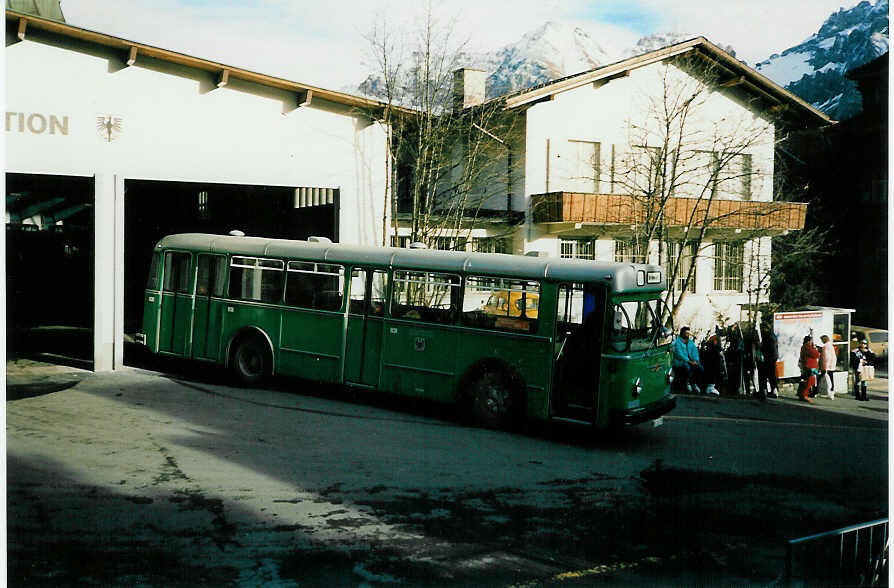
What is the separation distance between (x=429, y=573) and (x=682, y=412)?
8.04 m

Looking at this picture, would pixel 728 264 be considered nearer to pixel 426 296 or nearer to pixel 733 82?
pixel 733 82

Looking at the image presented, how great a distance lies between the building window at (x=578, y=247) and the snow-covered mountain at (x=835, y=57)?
493cm

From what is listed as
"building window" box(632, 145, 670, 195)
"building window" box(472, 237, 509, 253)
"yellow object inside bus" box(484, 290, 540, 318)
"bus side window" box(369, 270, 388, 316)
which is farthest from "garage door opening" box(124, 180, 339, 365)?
"yellow object inside bus" box(484, 290, 540, 318)

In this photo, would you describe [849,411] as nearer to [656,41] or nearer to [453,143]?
[656,41]

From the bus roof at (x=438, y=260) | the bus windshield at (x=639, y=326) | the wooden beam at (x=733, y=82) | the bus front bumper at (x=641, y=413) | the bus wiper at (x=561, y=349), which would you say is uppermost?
the wooden beam at (x=733, y=82)

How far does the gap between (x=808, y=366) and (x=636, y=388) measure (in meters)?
6.89

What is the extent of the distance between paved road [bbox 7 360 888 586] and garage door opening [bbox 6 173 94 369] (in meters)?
5.44

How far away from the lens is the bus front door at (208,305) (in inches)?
531

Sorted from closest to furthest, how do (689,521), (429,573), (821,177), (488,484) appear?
(429,573), (689,521), (488,484), (821,177)

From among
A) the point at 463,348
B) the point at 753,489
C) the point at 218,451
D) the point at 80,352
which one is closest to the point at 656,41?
the point at 463,348

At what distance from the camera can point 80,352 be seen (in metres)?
15.4

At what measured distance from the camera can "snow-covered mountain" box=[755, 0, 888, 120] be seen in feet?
30.9

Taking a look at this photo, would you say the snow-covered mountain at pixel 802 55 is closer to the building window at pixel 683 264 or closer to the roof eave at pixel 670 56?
the roof eave at pixel 670 56

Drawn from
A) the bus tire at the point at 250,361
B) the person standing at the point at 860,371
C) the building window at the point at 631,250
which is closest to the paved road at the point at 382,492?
the bus tire at the point at 250,361
